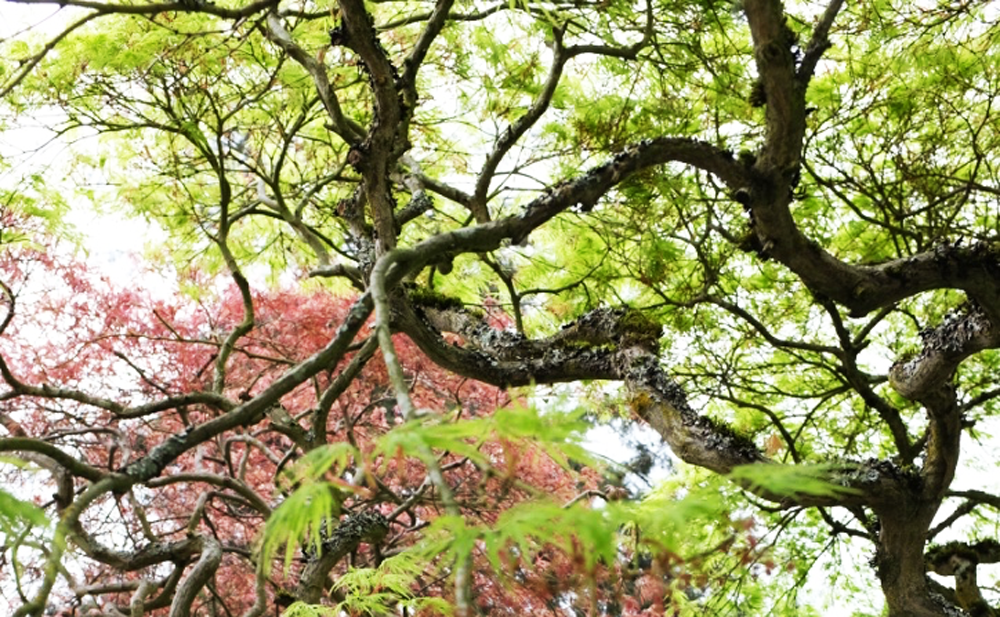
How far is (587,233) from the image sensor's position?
10.1 ft

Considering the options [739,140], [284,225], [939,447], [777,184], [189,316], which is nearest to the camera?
[777,184]

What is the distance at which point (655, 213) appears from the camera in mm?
2881

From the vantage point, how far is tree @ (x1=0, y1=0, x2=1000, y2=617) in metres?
1.67

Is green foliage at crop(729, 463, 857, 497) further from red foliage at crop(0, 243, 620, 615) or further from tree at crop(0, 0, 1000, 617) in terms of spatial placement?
red foliage at crop(0, 243, 620, 615)

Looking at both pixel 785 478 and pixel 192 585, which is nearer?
pixel 785 478

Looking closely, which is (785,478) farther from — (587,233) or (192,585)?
(587,233)

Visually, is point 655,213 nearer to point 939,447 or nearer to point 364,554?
Answer: point 939,447

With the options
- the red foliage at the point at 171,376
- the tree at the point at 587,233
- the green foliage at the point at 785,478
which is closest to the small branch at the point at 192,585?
the tree at the point at 587,233

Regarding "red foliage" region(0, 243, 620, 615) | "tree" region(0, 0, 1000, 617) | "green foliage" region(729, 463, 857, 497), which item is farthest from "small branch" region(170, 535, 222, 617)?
"green foliage" region(729, 463, 857, 497)

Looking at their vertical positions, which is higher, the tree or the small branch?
the tree

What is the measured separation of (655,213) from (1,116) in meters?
2.04

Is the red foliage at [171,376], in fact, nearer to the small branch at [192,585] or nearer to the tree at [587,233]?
the tree at [587,233]

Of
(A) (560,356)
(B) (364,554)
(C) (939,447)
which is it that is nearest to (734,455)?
(A) (560,356)

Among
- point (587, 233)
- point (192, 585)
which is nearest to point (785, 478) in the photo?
point (192, 585)
